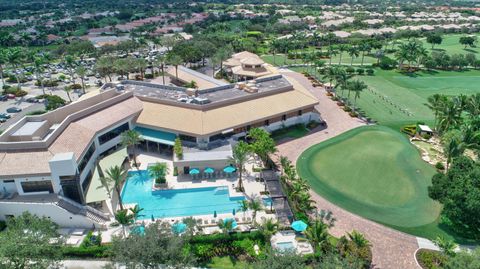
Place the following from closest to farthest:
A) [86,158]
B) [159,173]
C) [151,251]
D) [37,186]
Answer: [151,251], [37,186], [86,158], [159,173]

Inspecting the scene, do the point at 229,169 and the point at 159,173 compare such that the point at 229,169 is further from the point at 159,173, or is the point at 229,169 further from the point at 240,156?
the point at 159,173

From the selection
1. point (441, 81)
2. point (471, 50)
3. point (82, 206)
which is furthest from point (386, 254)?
point (471, 50)

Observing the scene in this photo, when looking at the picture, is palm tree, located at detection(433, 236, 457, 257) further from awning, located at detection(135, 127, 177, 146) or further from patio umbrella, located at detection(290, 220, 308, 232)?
awning, located at detection(135, 127, 177, 146)

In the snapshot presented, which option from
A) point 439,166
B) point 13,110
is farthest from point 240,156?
point 13,110

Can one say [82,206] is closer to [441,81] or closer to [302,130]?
[302,130]

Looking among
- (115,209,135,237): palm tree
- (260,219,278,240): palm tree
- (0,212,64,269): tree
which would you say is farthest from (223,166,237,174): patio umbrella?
(0,212,64,269): tree

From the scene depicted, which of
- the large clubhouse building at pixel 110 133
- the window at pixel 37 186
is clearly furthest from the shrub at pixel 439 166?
the window at pixel 37 186
